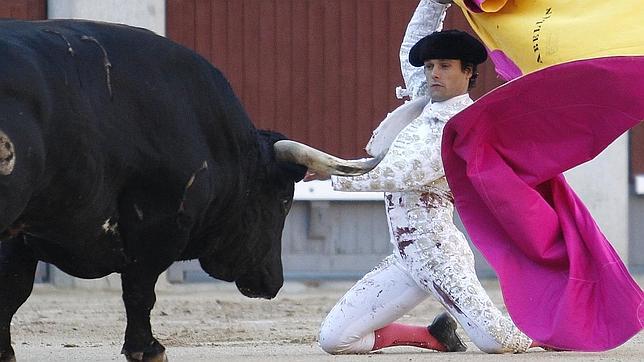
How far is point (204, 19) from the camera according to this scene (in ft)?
32.2

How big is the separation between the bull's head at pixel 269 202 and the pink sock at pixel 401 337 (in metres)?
0.51

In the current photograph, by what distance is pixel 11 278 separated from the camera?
4977 mm

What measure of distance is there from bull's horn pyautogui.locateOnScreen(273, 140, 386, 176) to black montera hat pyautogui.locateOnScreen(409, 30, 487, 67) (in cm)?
41

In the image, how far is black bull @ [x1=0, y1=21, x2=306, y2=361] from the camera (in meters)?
4.09

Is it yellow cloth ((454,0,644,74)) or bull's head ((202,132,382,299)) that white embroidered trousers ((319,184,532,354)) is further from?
yellow cloth ((454,0,644,74))

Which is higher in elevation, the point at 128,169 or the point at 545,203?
the point at 128,169

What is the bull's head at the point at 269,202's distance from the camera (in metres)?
5.14

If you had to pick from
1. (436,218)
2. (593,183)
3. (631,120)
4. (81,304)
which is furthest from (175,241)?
(593,183)

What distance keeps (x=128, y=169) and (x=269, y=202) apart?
2.98 feet

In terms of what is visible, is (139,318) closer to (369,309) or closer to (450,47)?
(369,309)

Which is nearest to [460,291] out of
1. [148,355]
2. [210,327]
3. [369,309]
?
[369,309]

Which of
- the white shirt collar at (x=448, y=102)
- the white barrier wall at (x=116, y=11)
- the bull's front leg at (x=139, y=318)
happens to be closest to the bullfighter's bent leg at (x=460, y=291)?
the white shirt collar at (x=448, y=102)

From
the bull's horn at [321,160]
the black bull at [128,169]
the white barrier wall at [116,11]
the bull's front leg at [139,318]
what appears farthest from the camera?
the white barrier wall at [116,11]

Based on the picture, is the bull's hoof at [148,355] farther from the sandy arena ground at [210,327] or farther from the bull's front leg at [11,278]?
the sandy arena ground at [210,327]
